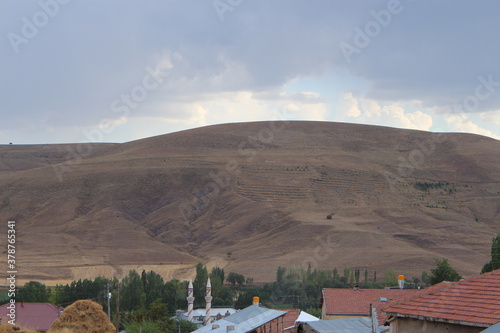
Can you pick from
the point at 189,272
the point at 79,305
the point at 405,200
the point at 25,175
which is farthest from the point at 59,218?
the point at 79,305

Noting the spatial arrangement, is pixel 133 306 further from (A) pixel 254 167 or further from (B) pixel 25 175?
(B) pixel 25 175

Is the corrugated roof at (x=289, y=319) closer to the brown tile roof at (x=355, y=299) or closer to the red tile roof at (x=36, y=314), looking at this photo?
the brown tile roof at (x=355, y=299)

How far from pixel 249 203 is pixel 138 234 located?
18.2 meters

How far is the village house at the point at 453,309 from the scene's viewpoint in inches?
445

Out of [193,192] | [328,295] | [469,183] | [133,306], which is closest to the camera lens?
[328,295]

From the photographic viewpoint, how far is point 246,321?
2044 cm

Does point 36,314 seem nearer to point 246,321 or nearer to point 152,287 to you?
point 246,321

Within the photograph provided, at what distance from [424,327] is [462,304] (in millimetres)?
780

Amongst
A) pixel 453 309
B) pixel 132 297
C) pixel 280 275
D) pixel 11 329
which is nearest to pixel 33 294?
pixel 132 297

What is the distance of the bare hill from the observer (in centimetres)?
8381

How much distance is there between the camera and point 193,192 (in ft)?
384

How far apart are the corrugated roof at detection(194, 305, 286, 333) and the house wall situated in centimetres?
729

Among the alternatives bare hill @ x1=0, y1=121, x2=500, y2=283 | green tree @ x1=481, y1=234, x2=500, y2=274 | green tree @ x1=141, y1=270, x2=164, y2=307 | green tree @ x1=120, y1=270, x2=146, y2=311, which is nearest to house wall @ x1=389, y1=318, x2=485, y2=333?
green tree @ x1=481, y1=234, x2=500, y2=274

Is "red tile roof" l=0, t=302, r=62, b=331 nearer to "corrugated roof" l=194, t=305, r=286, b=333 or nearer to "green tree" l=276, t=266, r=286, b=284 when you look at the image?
"corrugated roof" l=194, t=305, r=286, b=333
